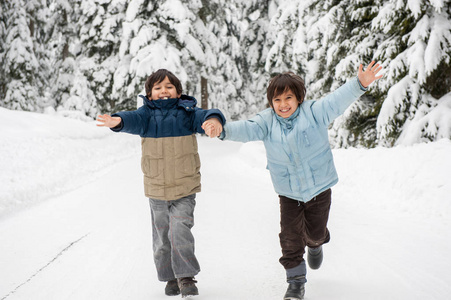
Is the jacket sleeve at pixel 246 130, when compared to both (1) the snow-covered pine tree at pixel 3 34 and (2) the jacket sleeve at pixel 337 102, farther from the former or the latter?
(1) the snow-covered pine tree at pixel 3 34

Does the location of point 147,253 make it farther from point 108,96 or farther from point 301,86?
point 108,96

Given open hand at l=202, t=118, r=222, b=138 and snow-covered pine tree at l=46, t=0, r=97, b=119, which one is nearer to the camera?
open hand at l=202, t=118, r=222, b=138

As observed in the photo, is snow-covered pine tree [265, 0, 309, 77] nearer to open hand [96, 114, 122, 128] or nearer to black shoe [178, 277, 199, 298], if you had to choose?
open hand [96, 114, 122, 128]

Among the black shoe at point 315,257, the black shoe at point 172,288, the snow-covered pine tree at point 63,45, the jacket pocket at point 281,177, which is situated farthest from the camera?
the snow-covered pine tree at point 63,45

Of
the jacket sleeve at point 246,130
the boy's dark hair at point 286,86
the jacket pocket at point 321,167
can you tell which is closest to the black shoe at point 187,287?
the jacket sleeve at point 246,130

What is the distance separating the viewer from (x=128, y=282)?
11.7 feet

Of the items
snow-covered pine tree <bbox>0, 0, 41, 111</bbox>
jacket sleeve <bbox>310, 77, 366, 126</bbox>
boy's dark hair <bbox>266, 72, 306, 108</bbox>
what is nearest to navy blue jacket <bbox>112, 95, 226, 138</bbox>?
boy's dark hair <bbox>266, 72, 306, 108</bbox>

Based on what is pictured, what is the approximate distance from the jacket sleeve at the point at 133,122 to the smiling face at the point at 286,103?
1.12 metres

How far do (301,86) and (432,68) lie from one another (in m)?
5.24

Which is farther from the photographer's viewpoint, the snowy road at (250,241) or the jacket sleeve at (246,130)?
the snowy road at (250,241)

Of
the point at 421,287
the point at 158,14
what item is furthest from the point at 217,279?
the point at 158,14

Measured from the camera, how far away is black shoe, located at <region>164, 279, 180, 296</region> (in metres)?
3.32

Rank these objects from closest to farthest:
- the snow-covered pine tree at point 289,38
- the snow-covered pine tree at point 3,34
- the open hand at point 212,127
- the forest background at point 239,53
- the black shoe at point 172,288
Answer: the open hand at point 212,127
the black shoe at point 172,288
the forest background at point 239,53
the snow-covered pine tree at point 289,38
the snow-covered pine tree at point 3,34

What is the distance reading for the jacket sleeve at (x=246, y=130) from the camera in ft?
10.4
